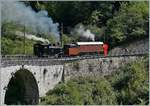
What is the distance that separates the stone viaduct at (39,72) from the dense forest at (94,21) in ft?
41.1

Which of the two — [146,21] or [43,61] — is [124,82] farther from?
[146,21]

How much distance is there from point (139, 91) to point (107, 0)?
2315cm

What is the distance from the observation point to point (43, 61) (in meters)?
48.8

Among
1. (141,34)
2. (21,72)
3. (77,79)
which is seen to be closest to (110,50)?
(141,34)

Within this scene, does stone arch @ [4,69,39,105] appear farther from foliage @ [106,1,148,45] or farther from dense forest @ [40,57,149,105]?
foliage @ [106,1,148,45]

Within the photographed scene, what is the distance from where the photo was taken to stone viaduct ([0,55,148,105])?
4505 cm

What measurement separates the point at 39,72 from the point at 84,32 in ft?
81.0

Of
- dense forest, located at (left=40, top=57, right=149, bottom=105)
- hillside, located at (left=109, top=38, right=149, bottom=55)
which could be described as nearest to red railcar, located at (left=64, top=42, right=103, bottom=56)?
dense forest, located at (left=40, top=57, right=149, bottom=105)

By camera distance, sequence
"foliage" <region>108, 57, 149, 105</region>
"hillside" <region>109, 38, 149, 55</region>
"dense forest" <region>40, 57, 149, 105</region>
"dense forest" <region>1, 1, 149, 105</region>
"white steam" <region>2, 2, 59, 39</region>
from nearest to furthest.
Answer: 1. "dense forest" <region>40, 57, 149, 105</region>
2. "foliage" <region>108, 57, 149, 105</region>
3. "hillside" <region>109, 38, 149, 55</region>
4. "dense forest" <region>1, 1, 149, 105</region>
5. "white steam" <region>2, 2, 59, 39</region>

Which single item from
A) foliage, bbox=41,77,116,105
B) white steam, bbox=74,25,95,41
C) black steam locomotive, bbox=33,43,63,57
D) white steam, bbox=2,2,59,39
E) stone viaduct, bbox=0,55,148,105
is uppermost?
white steam, bbox=2,2,59,39

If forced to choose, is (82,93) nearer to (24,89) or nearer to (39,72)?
(39,72)

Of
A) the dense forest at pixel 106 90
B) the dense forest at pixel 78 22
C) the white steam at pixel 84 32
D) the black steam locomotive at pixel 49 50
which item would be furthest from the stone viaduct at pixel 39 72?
the white steam at pixel 84 32

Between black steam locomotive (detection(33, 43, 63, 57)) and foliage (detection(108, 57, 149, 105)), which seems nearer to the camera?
foliage (detection(108, 57, 149, 105))

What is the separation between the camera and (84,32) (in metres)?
72.6
